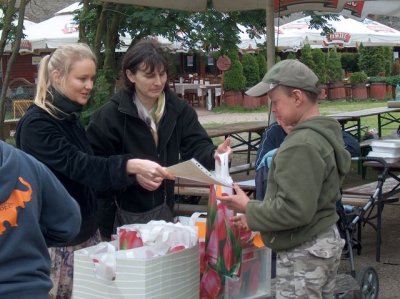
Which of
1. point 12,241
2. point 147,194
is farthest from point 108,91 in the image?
point 12,241

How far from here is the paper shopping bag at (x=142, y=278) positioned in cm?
312

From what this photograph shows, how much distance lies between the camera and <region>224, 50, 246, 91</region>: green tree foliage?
22.4m

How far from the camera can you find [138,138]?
11.8ft

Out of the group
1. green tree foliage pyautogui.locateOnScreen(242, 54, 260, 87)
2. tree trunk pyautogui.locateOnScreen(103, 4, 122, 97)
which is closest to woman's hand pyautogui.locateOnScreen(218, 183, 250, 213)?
tree trunk pyautogui.locateOnScreen(103, 4, 122, 97)

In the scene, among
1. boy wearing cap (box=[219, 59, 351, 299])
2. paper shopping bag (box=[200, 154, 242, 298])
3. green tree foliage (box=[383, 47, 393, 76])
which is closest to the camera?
boy wearing cap (box=[219, 59, 351, 299])

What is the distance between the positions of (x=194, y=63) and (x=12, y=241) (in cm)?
2806

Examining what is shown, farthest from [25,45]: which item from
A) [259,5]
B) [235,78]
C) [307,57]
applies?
[259,5]

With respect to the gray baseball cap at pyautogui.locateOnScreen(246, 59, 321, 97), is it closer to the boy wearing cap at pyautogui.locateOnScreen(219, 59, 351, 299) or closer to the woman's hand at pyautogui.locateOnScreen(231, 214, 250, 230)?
the boy wearing cap at pyautogui.locateOnScreen(219, 59, 351, 299)

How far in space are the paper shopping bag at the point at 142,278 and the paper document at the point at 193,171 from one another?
365 mm

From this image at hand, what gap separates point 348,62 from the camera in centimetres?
3158

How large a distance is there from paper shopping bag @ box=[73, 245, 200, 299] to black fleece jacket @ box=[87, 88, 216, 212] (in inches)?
16.4

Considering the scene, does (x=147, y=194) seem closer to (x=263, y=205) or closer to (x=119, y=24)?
(x=263, y=205)

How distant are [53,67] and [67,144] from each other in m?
0.35

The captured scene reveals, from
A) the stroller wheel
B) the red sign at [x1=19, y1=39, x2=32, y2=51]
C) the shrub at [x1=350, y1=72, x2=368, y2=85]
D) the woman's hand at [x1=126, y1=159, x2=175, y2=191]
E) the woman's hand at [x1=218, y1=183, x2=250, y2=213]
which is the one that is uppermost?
the red sign at [x1=19, y1=39, x2=32, y2=51]
